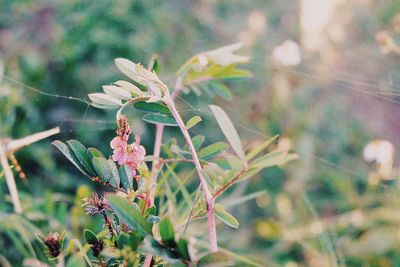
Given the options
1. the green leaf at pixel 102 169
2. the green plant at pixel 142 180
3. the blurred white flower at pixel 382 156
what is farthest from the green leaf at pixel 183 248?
the blurred white flower at pixel 382 156

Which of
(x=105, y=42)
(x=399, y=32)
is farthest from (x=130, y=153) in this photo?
(x=105, y=42)

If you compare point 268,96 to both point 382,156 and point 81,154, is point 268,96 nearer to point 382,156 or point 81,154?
point 382,156

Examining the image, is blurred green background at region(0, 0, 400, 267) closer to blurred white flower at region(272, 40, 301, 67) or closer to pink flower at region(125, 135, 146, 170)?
blurred white flower at region(272, 40, 301, 67)

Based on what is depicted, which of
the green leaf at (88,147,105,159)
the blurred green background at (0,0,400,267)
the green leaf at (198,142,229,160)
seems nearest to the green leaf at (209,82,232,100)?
the green leaf at (198,142,229,160)

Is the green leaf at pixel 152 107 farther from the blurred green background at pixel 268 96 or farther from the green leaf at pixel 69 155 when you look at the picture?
the blurred green background at pixel 268 96

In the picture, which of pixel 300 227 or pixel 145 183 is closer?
pixel 145 183

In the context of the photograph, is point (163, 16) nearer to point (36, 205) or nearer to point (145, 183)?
point (36, 205)
